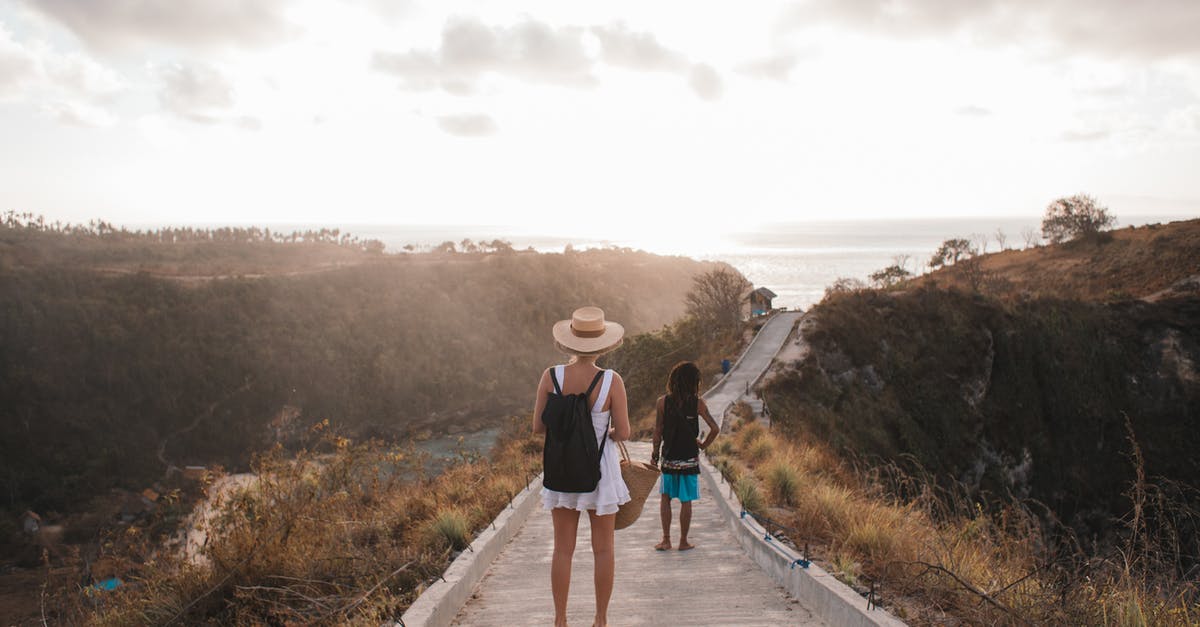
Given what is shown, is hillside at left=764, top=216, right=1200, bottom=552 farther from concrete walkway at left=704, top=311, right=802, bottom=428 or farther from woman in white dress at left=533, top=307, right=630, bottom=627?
woman in white dress at left=533, top=307, right=630, bottom=627

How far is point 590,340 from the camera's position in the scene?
4441 mm

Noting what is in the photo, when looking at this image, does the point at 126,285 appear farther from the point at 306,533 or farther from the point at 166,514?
the point at 306,533

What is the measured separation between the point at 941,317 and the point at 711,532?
31916 mm

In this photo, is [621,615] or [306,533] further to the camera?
[306,533]

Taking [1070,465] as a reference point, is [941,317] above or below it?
above

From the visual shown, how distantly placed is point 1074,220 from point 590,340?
75.3 metres

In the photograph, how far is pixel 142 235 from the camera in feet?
267

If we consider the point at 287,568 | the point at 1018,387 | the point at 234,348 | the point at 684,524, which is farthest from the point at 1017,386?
the point at 234,348

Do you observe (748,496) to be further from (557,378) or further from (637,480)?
(557,378)

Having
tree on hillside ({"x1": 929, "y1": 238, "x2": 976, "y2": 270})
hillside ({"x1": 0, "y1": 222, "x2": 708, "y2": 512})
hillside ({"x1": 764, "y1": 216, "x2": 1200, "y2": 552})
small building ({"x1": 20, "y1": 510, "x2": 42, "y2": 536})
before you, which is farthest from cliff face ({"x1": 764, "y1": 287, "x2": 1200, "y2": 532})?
tree on hillside ({"x1": 929, "y1": 238, "x2": 976, "y2": 270})

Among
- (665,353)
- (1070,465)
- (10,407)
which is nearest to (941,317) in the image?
(1070,465)

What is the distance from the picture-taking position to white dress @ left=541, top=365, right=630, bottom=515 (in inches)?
170

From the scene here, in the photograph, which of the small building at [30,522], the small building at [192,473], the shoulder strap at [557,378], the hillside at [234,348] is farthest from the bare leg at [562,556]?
the small building at [192,473]

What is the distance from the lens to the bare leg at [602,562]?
14.2ft
